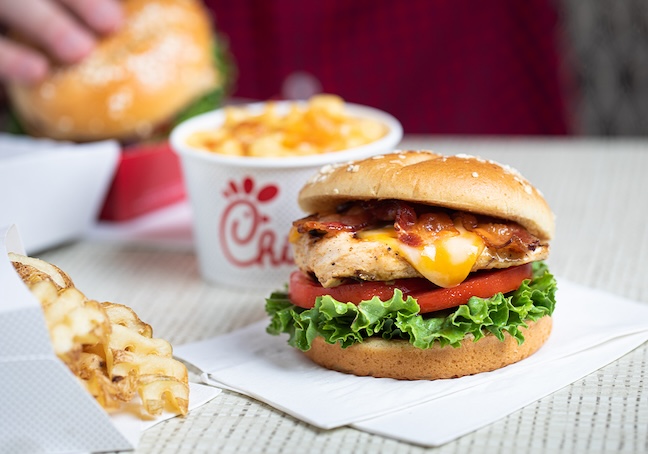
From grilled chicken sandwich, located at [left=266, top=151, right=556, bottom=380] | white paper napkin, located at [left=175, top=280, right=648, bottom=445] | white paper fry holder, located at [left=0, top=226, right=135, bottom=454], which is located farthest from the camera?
grilled chicken sandwich, located at [left=266, top=151, right=556, bottom=380]

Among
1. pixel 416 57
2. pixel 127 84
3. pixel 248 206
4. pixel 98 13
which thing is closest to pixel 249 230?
pixel 248 206

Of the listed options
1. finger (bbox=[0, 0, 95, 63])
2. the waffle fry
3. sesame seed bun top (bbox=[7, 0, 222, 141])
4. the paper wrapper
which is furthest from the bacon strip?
finger (bbox=[0, 0, 95, 63])

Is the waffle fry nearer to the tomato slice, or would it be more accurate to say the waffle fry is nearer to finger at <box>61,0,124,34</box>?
the tomato slice

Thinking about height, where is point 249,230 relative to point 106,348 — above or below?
below

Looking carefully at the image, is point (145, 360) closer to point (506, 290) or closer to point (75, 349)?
point (75, 349)

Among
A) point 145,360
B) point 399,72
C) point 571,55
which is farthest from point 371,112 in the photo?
point 571,55

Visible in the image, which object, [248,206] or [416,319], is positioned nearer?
[416,319]

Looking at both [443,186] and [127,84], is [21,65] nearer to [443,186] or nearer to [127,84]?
[127,84]

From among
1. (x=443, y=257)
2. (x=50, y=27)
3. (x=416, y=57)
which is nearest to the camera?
(x=443, y=257)
